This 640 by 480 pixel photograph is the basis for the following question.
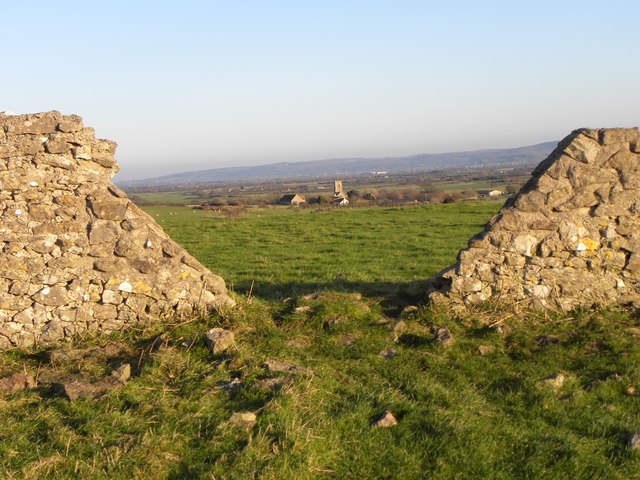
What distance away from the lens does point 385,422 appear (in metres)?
4.68

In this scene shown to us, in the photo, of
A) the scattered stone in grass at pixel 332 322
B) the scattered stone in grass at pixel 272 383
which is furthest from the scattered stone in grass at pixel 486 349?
the scattered stone in grass at pixel 272 383

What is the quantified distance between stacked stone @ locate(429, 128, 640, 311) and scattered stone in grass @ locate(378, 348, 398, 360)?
5.48 ft

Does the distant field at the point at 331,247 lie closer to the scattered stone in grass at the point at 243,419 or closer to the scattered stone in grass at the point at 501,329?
the scattered stone in grass at the point at 501,329

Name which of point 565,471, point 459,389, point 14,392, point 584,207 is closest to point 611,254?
point 584,207

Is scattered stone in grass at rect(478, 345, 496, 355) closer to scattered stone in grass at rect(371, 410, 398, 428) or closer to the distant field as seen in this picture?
scattered stone in grass at rect(371, 410, 398, 428)

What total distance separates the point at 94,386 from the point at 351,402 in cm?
273

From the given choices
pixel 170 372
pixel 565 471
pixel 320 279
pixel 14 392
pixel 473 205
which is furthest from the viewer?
pixel 473 205

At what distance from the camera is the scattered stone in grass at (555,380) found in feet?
17.7

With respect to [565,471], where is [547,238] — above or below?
above

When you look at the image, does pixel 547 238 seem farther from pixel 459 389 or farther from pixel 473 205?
pixel 473 205

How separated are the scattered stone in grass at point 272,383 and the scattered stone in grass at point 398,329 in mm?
1990

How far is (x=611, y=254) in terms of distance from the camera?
755 cm

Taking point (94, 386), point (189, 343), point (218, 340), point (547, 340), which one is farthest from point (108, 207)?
point (547, 340)

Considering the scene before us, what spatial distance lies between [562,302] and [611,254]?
106cm
